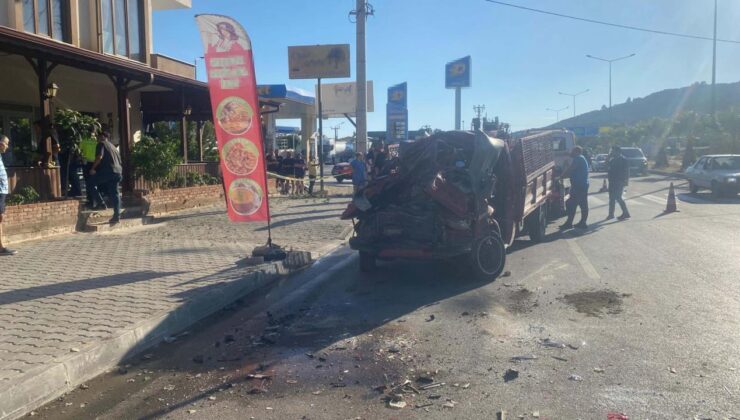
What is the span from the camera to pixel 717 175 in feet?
68.0

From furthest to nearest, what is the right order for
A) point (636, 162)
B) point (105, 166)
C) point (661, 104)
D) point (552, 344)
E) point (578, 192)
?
point (661, 104) → point (636, 162) → point (578, 192) → point (105, 166) → point (552, 344)

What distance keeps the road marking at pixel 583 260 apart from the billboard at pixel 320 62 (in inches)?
512

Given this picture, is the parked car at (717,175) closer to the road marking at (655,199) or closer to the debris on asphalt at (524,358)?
the road marking at (655,199)

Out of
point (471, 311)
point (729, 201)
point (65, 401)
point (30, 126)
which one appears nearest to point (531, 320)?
point (471, 311)

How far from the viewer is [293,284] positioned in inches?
342

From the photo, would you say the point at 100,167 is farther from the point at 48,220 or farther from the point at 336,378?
the point at 336,378

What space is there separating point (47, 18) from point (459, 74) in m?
27.6

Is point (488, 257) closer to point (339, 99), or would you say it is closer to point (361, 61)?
point (361, 61)

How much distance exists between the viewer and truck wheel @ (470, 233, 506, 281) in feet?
27.4

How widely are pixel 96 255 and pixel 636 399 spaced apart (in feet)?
27.1

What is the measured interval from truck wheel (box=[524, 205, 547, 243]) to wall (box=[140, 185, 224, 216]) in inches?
338

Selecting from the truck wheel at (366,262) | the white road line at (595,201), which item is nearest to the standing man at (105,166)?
the truck wheel at (366,262)

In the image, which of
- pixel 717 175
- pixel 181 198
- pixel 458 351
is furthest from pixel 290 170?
pixel 458 351

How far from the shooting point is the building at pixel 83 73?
12.2 metres
